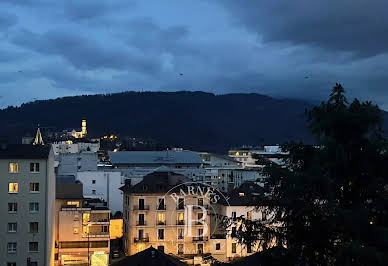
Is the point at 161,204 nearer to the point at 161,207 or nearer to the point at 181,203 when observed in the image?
the point at 161,207

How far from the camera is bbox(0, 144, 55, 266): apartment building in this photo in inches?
1636

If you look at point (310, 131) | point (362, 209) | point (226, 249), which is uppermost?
point (310, 131)

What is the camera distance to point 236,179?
108 m

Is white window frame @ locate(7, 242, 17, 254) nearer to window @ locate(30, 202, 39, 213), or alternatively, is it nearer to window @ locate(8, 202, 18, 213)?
window @ locate(8, 202, 18, 213)

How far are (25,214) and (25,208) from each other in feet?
1.47

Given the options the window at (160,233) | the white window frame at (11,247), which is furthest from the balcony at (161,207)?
the white window frame at (11,247)

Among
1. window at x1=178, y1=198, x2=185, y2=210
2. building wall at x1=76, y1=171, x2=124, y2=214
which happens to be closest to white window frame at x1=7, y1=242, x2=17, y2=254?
window at x1=178, y1=198, x2=185, y2=210

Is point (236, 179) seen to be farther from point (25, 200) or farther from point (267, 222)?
point (267, 222)

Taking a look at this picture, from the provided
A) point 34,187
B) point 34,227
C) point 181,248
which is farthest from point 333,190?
point 181,248

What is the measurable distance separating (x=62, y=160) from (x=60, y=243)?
36472 mm

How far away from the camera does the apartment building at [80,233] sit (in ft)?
166

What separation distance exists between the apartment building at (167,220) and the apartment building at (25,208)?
1238 centimetres

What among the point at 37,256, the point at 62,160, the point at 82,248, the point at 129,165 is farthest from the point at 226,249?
the point at 129,165

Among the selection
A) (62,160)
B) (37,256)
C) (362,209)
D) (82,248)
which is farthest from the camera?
(62,160)
